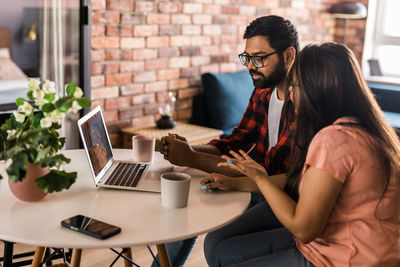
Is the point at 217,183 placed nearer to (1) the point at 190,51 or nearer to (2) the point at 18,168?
(2) the point at 18,168

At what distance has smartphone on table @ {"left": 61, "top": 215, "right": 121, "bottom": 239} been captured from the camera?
1.16 metres

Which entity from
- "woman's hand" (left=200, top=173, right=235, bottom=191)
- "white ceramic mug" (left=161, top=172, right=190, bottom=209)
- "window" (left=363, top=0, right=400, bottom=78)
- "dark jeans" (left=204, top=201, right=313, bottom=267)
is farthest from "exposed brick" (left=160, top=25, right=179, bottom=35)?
"window" (left=363, top=0, right=400, bottom=78)

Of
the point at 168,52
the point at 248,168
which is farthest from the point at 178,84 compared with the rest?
the point at 248,168

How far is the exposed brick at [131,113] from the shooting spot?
3.10 m

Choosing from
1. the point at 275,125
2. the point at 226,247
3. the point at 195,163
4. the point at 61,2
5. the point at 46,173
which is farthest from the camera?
the point at 61,2

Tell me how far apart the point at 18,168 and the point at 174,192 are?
0.41 meters

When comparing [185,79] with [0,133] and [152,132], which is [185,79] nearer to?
[152,132]

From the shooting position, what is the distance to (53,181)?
125 centimetres

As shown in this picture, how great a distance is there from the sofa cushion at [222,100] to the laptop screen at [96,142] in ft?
6.02

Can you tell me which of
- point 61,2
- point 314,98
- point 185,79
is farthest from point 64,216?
point 185,79

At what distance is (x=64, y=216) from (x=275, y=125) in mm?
920

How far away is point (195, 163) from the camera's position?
169 cm

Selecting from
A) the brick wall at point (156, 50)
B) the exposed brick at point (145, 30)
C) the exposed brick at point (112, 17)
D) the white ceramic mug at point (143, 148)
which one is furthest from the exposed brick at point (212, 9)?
the white ceramic mug at point (143, 148)

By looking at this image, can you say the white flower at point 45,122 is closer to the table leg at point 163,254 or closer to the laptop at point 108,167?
the laptop at point 108,167
